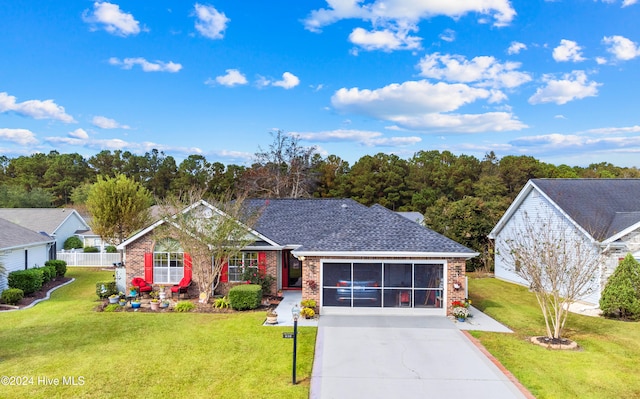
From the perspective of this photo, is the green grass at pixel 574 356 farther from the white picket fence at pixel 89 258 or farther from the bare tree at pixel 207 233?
the white picket fence at pixel 89 258

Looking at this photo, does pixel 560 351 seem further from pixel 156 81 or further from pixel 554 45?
pixel 156 81

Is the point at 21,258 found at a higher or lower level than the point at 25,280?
higher

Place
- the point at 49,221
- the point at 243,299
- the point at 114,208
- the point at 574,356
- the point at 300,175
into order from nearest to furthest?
the point at 574,356, the point at 243,299, the point at 114,208, the point at 49,221, the point at 300,175

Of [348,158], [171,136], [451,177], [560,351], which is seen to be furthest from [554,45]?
[348,158]

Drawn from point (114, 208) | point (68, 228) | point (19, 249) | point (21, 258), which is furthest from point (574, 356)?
point (68, 228)

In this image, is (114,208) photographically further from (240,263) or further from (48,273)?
(240,263)

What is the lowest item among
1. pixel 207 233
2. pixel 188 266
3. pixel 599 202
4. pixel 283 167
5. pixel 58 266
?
pixel 58 266

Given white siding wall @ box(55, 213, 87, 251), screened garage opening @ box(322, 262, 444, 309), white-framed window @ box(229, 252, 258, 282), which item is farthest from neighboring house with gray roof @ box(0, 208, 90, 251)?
screened garage opening @ box(322, 262, 444, 309)

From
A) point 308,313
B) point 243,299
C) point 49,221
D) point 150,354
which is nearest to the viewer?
point 150,354

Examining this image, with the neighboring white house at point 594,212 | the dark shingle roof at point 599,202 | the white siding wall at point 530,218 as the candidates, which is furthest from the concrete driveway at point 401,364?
the dark shingle roof at point 599,202
